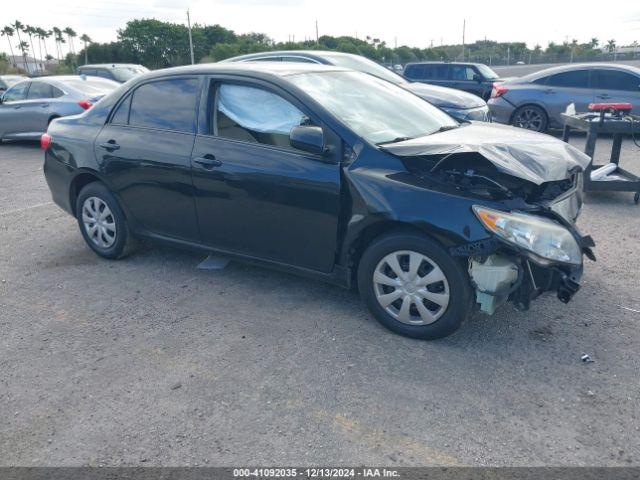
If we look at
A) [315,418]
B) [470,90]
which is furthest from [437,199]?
[470,90]

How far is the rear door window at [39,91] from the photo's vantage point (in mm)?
12344

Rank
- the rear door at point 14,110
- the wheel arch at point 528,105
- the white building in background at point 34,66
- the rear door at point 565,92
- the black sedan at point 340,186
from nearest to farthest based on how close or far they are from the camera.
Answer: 1. the black sedan at point 340,186
2. the rear door at point 565,92
3. the wheel arch at point 528,105
4. the rear door at point 14,110
5. the white building in background at point 34,66

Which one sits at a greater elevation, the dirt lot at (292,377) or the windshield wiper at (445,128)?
the windshield wiper at (445,128)

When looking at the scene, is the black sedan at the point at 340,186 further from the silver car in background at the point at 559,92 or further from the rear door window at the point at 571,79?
the rear door window at the point at 571,79

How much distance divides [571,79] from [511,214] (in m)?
9.78

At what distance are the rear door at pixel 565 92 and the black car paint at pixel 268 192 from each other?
9.05 m

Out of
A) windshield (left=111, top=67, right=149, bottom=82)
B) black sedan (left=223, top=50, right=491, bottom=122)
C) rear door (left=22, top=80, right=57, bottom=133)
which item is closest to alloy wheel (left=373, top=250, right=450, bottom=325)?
black sedan (left=223, top=50, right=491, bottom=122)

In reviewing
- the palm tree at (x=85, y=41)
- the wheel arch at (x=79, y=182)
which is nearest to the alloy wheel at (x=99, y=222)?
the wheel arch at (x=79, y=182)

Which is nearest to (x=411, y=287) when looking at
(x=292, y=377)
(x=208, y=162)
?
(x=292, y=377)

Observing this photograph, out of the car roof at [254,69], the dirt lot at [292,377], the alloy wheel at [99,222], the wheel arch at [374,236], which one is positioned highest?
the car roof at [254,69]

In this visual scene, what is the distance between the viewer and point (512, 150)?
3.89 m

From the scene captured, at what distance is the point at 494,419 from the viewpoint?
2.98 m

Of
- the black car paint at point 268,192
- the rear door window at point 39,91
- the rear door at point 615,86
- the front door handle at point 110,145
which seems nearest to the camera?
the black car paint at point 268,192

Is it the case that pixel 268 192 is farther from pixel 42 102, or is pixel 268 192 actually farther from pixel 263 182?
pixel 42 102
